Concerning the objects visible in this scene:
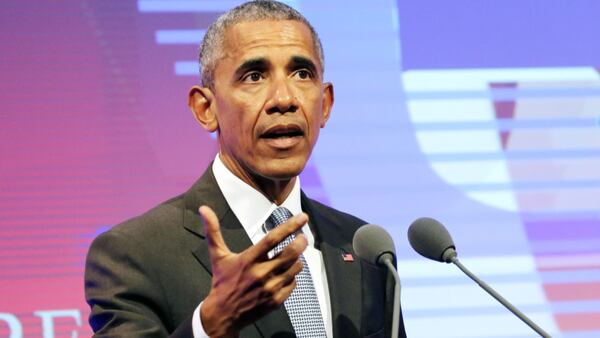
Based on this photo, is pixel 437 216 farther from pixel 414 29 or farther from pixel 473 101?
pixel 414 29

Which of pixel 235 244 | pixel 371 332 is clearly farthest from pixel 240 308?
pixel 371 332

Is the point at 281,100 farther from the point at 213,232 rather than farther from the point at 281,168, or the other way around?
the point at 213,232

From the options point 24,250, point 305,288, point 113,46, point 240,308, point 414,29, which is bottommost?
point 240,308

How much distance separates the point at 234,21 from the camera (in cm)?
275

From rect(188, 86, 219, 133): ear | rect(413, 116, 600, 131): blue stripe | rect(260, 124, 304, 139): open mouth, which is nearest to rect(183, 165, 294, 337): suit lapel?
rect(188, 86, 219, 133): ear

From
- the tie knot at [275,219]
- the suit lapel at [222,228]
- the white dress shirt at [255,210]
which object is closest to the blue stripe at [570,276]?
the white dress shirt at [255,210]

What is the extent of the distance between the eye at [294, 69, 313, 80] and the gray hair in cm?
11

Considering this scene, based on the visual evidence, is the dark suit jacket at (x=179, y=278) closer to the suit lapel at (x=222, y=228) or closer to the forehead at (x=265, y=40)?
the suit lapel at (x=222, y=228)

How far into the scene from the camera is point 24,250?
11.9 feet

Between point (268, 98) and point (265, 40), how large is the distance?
19cm

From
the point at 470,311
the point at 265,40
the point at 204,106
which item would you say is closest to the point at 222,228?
the point at 204,106

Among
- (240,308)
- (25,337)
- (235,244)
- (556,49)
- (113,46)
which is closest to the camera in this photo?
(240,308)

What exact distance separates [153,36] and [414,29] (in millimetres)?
1074

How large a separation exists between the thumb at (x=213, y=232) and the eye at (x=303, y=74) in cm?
75
